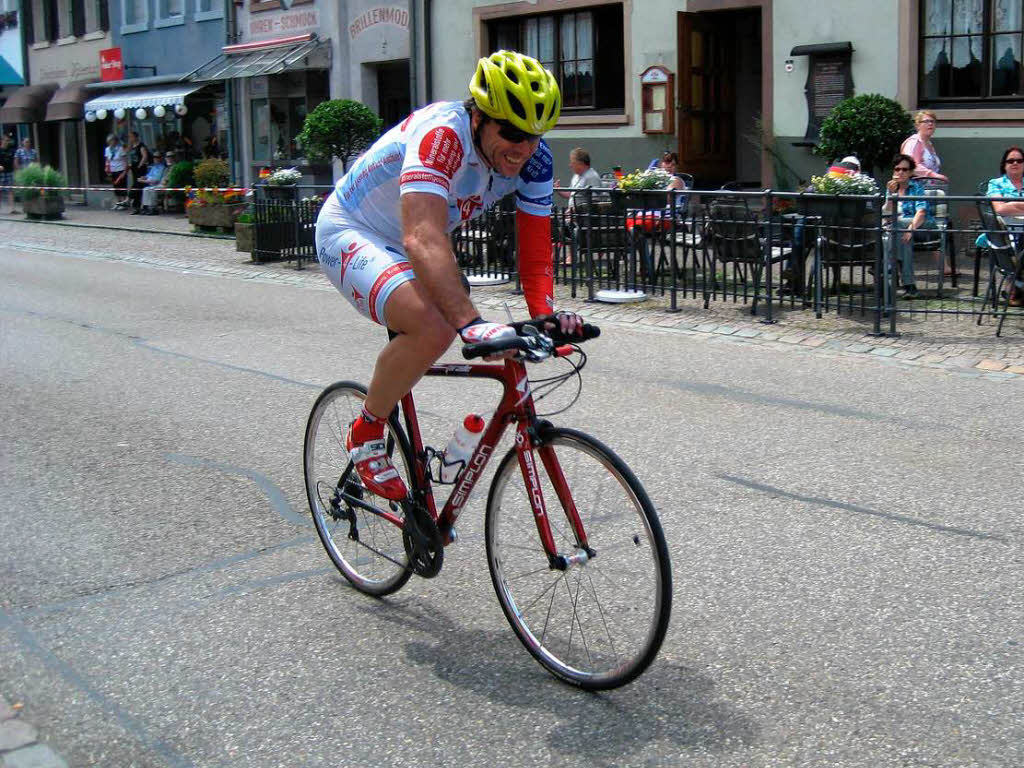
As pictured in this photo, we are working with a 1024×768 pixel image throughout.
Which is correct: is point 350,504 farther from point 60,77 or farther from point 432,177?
point 60,77

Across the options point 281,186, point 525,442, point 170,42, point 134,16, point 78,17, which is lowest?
point 525,442

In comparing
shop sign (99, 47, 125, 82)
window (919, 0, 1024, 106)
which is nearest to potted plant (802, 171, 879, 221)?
window (919, 0, 1024, 106)

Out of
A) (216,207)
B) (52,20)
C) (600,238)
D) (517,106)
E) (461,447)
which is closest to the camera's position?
(517,106)

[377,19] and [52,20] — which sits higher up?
[52,20]

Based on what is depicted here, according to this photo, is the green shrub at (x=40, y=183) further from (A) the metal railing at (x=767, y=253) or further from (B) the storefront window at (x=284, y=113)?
(A) the metal railing at (x=767, y=253)

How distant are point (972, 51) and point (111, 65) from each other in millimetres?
24158

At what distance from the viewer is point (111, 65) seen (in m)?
32.7

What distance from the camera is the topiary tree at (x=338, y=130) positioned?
2103cm

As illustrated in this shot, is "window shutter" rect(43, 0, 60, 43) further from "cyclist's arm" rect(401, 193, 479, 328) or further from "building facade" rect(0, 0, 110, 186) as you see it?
"cyclist's arm" rect(401, 193, 479, 328)

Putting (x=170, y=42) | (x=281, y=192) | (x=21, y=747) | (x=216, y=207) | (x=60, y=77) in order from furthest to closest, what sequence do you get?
(x=60, y=77), (x=170, y=42), (x=216, y=207), (x=281, y=192), (x=21, y=747)

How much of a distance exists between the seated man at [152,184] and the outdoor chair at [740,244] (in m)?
18.9

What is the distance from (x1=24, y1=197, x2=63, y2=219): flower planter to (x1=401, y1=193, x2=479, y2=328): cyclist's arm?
1053 inches

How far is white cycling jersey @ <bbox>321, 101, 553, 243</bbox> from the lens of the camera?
3.62 metres

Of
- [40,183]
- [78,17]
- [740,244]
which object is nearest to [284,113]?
[40,183]
